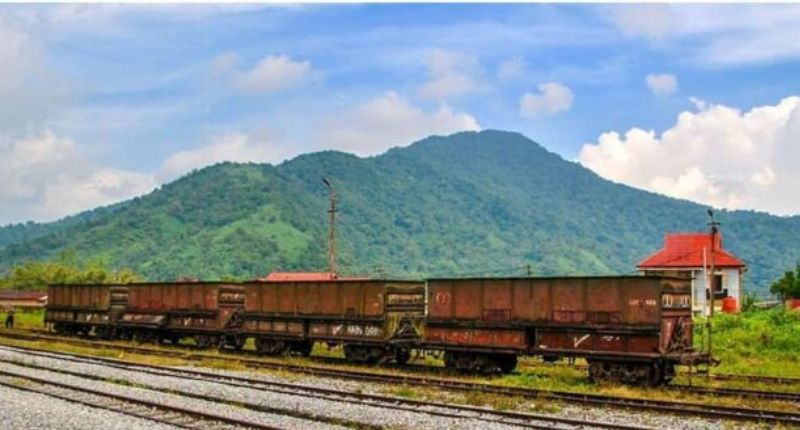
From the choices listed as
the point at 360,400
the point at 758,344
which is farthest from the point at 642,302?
the point at 758,344

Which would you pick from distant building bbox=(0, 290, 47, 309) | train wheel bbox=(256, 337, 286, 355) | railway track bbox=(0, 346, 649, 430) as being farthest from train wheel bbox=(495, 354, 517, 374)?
distant building bbox=(0, 290, 47, 309)

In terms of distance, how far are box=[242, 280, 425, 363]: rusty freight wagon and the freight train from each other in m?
0.04

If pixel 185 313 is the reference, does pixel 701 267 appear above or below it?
above

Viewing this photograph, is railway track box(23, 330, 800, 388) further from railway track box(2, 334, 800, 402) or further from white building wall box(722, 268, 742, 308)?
white building wall box(722, 268, 742, 308)

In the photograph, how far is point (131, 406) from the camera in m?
19.8

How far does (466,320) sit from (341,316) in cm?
568

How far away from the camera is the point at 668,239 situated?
67.6 meters

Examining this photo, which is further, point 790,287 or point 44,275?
point 44,275

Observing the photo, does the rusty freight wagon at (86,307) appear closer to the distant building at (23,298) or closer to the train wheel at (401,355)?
the train wheel at (401,355)

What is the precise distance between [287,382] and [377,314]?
17.4 feet

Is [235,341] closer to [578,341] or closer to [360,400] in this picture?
[360,400]

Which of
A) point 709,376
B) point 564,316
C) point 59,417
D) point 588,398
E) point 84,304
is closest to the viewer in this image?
point 59,417

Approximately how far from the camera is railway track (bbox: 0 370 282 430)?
56.5 ft

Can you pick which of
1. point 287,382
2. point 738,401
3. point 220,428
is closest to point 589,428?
point 738,401
